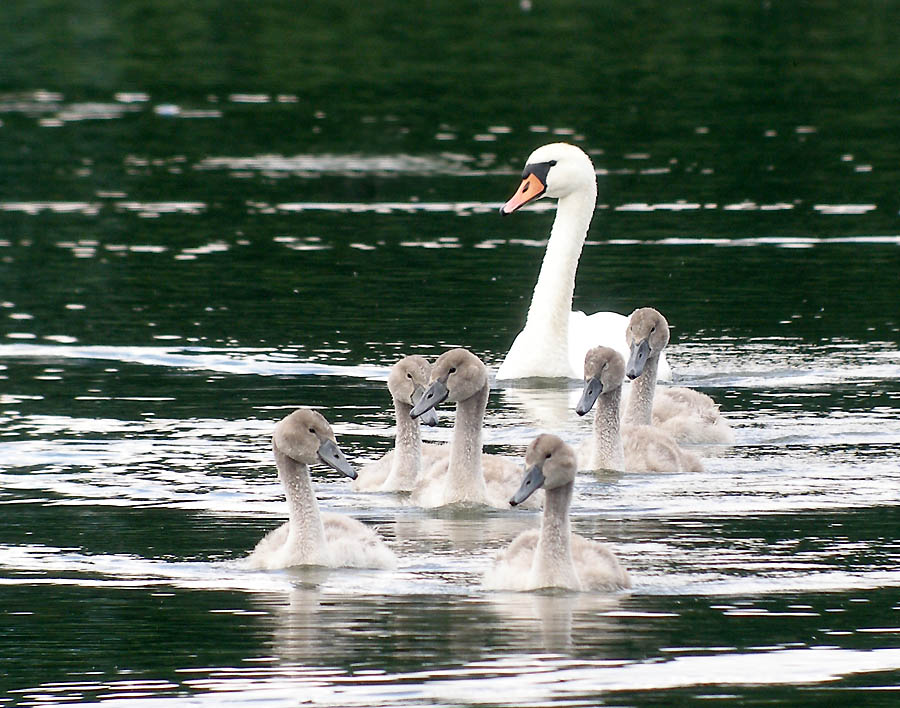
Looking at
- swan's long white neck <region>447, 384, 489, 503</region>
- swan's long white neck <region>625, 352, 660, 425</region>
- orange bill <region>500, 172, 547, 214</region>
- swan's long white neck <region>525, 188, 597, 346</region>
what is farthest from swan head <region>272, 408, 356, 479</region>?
orange bill <region>500, 172, 547, 214</region>

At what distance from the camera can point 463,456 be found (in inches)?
550

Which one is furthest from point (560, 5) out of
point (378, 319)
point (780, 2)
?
point (378, 319)

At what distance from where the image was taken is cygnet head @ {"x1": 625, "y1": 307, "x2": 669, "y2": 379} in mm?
16062

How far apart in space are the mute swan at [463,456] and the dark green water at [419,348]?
0.23 m

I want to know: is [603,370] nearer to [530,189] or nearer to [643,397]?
[643,397]

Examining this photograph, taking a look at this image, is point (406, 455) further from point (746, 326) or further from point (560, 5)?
point (560, 5)

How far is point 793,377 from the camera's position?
18078 millimetres

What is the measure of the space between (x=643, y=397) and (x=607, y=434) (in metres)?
1.37

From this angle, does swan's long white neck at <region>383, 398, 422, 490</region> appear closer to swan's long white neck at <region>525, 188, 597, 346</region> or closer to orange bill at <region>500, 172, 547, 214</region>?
swan's long white neck at <region>525, 188, 597, 346</region>

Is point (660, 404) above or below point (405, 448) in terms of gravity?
above

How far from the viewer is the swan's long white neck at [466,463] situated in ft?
45.8

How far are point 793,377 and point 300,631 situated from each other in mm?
8021

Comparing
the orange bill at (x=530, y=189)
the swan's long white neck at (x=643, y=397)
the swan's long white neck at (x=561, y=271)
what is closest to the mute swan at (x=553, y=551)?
the swan's long white neck at (x=643, y=397)

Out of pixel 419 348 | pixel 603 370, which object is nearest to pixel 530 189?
pixel 419 348
